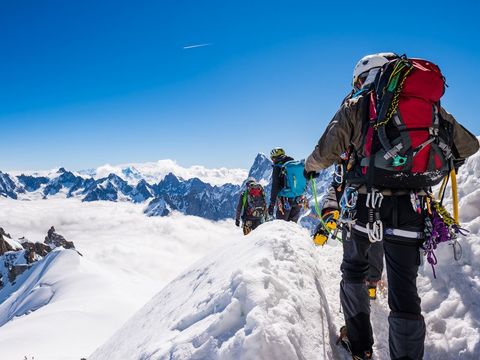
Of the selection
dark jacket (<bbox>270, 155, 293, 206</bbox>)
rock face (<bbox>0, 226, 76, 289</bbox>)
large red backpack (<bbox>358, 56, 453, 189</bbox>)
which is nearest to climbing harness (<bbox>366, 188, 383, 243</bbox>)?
large red backpack (<bbox>358, 56, 453, 189</bbox>)

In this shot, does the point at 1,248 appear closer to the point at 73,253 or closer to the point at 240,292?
the point at 73,253

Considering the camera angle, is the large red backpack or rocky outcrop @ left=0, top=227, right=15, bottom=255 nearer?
the large red backpack

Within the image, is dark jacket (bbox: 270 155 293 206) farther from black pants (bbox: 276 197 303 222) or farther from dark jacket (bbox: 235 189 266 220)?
dark jacket (bbox: 235 189 266 220)

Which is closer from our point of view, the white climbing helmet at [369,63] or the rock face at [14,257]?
the white climbing helmet at [369,63]

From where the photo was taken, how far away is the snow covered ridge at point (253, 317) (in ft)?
10.8

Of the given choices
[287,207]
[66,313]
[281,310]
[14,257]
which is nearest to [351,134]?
[281,310]

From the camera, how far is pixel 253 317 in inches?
133

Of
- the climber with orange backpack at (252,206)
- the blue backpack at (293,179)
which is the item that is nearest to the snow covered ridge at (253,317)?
the blue backpack at (293,179)

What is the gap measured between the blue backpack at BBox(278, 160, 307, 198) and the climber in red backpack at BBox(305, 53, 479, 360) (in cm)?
721

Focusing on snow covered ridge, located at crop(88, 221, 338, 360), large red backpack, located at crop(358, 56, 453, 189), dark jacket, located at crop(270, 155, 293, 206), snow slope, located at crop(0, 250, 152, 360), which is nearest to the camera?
snow covered ridge, located at crop(88, 221, 338, 360)

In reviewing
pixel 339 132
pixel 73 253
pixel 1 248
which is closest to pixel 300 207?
pixel 339 132

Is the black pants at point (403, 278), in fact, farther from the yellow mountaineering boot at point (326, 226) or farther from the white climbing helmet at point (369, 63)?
the white climbing helmet at point (369, 63)

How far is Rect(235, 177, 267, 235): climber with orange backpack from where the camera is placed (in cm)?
1428

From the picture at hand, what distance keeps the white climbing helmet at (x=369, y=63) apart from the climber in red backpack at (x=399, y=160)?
398 millimetres
